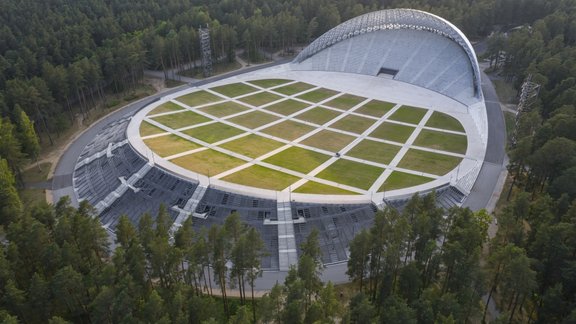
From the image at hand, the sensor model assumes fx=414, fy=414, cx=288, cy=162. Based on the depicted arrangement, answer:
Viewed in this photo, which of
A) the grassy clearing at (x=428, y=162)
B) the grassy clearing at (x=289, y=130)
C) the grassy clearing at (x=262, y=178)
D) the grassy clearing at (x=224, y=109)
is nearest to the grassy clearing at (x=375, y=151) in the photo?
the grassy clearing at (x=428, y=162)

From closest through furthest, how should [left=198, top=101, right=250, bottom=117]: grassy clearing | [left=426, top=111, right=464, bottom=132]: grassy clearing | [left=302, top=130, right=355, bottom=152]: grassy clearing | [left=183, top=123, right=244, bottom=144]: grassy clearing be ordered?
[left=302, top=130, right=355, bottom=152]: grassy clearing, [left=183, top=123, right=244, bottom=144]: grassy clearing, [left=426, top=111, right=464, bottom=132]: grassy clearing, [left=198, top=101, right=250, bottom=117]: grassy clearing

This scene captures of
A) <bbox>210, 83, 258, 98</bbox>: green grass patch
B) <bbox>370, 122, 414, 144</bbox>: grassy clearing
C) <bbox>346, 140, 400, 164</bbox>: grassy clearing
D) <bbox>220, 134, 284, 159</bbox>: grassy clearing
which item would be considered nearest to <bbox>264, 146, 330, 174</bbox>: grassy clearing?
<bbox>220, 134, 284, 159</bbox>: grassy clearing

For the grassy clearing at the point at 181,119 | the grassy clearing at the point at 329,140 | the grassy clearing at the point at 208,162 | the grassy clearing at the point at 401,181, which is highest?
the grassy clearing at the point at 181,119

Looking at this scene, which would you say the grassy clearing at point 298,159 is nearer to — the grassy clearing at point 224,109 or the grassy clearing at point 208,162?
the grassy clearing at point 208,162

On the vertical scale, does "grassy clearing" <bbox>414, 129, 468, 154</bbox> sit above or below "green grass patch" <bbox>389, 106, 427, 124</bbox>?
A: below

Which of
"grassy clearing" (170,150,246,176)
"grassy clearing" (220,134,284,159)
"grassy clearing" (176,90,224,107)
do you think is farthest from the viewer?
"grassy clearing" (176,90,224,107)

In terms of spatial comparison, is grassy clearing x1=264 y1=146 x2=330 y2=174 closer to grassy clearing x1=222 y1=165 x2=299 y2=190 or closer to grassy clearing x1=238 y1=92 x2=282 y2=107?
grassy clearing x1=222 y1=165 x2=299 y2=190
